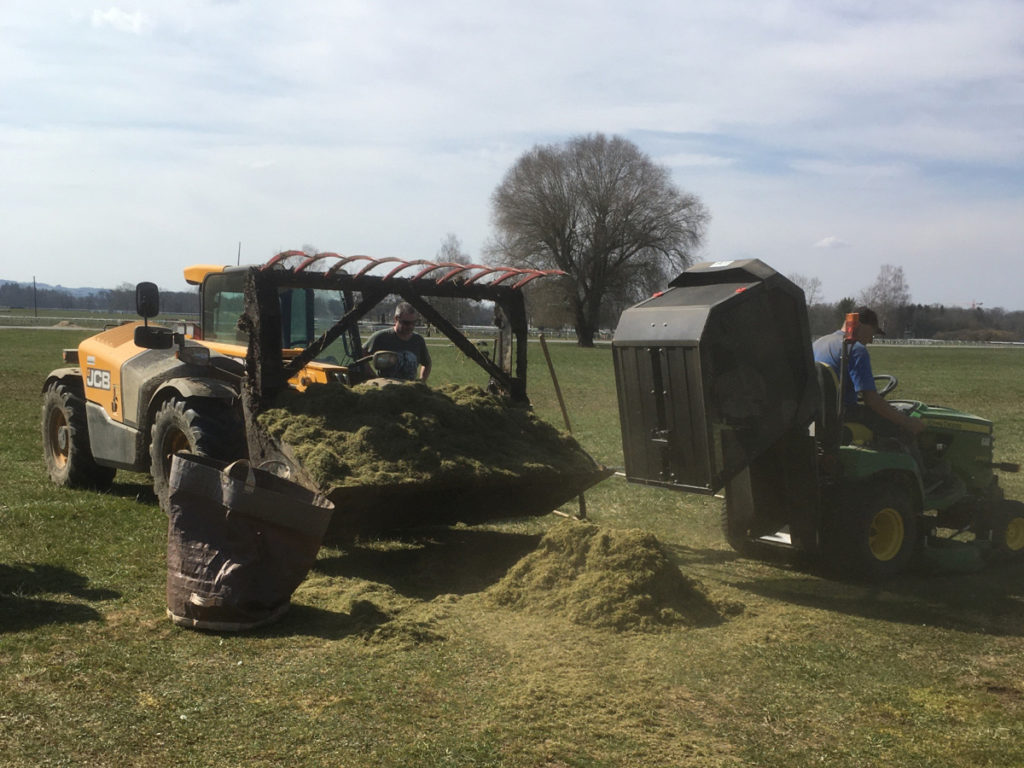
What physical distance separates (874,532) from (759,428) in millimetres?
1381

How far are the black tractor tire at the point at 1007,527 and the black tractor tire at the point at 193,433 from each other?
593cm

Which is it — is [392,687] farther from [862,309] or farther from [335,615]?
[862,309]

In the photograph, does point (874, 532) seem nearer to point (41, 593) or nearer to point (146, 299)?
point (41, 593)

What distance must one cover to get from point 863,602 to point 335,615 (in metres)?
3.41

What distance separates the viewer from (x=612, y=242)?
62.5 metres

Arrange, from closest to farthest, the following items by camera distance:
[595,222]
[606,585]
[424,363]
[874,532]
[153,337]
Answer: [606,585], [874,532], [153,337], [424,363], [595,222]

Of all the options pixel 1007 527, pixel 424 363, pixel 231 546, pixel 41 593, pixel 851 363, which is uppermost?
pixel 424 363

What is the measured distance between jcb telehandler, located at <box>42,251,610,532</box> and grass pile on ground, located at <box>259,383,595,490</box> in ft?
0.37

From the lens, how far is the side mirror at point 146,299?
8.18m

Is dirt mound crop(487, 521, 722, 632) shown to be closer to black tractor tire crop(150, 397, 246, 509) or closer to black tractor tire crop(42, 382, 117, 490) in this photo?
black tractor tire crop(150, 397, 246, 509)

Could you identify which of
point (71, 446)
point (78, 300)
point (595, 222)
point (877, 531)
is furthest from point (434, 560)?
point (78, 300)

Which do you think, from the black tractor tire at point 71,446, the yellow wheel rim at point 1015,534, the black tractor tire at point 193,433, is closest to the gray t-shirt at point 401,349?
the black tractor tire at point 193,433

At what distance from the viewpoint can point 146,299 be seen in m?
8.25

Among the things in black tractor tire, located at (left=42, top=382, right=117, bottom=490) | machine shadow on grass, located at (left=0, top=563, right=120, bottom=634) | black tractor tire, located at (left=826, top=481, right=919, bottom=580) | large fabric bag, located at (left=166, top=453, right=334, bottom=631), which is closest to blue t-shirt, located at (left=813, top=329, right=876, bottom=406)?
black tractor tire, located at (left=826, top=481, right=919, bottom=580)
